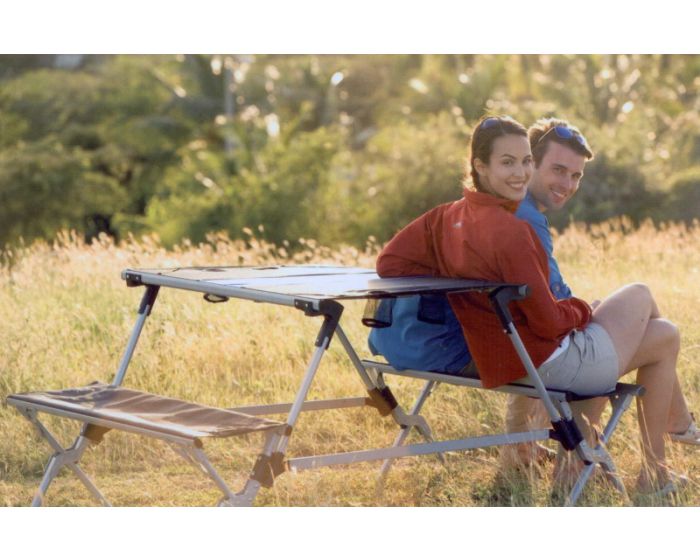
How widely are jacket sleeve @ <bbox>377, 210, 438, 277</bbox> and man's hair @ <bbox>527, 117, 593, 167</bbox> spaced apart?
519 millimetres

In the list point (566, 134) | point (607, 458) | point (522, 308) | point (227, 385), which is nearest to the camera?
point (522, 308)

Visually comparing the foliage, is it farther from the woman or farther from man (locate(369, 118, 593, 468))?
the woman

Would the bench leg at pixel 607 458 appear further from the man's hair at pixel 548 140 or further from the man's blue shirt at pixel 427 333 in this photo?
the man's hair at pixel 548 140

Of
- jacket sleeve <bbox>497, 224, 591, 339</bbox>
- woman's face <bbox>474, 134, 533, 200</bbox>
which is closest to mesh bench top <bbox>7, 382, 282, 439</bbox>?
jacket sleeve <bbox>497, 224, 591, 339</bbox>

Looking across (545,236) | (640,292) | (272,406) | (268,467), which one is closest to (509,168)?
(545,236)

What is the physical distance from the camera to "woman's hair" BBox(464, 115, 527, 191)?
14.3 ft

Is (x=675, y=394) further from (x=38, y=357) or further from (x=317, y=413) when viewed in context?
(x=38, y=357)

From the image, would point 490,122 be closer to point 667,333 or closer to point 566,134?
point 566,134

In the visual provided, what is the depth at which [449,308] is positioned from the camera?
4516 millimetres

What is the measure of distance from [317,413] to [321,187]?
14127 mm

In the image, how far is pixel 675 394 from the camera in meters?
4.70

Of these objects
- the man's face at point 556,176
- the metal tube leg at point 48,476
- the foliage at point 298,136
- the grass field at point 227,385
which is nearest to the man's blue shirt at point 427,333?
the man's face at point 556,176

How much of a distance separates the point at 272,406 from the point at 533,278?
1028mm

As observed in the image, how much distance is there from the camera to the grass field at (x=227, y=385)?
198 inches
